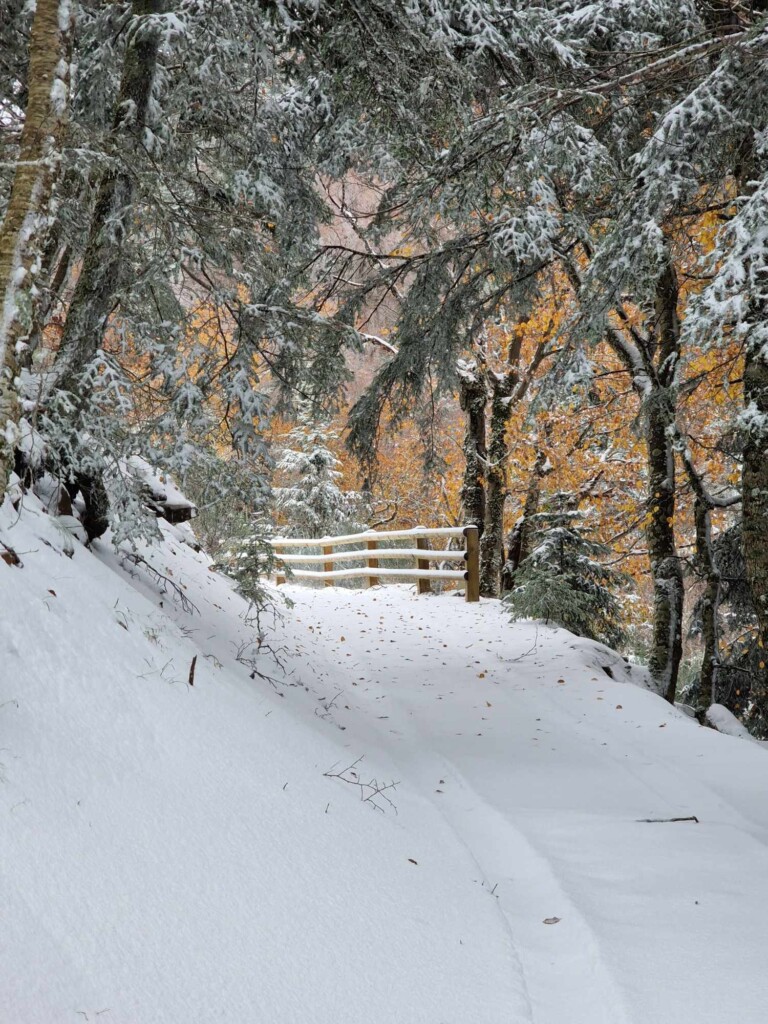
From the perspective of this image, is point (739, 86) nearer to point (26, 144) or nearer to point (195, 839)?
point (26, 144)

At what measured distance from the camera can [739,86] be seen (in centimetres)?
466

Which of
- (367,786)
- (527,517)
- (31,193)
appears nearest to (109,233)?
(31,193)

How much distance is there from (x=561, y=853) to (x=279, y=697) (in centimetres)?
220

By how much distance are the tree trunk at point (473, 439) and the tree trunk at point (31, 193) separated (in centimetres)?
1007

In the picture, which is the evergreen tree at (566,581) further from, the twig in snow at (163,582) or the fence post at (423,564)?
the twig in snow at (163,582)

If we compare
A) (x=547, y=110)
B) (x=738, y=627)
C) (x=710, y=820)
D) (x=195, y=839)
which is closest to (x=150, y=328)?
(x=547, y=110)

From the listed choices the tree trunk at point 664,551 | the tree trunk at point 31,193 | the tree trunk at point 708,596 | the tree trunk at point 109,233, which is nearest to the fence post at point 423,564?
the tree trunk at point 664,551

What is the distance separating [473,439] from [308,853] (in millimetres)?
10959

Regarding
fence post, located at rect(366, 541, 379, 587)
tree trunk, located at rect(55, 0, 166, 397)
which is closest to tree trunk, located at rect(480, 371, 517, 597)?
fence post, located at rect(366, 541, 379, 587)

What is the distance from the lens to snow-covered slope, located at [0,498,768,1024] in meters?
1.85

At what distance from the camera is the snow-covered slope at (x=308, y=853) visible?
1854mm

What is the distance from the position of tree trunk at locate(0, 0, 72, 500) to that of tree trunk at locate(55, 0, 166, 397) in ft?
5.48

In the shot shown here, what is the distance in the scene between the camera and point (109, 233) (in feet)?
14.6

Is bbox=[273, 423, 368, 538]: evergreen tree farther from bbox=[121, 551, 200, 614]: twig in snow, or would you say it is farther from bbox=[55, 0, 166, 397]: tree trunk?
bbox=[55, 0, 166, 397]: tree trunk
